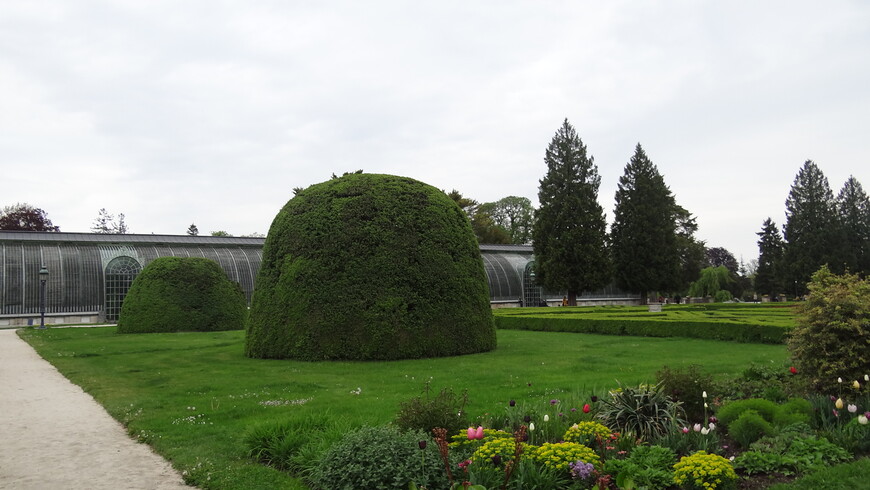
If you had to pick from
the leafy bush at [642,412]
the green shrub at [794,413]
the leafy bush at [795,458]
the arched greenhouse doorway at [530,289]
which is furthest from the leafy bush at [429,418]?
the arched greenhouse doorway at [530,289]

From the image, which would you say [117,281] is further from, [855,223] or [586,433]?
[855,223]

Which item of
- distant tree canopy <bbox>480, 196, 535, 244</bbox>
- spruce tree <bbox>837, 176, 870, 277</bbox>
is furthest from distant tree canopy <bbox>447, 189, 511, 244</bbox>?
spruce tree <bbox>837, 176, 870, 277</bbox>

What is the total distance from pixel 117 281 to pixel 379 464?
1297 inches

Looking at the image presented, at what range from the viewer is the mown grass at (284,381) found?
19.4ft

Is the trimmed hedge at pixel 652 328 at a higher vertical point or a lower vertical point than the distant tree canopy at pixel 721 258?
lower

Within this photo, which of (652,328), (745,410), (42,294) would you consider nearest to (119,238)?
(42,294)

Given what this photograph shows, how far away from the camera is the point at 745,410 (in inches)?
210

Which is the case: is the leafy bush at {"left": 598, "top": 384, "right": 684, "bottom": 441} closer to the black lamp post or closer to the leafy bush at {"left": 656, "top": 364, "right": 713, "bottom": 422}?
the leafy bush at {"left": 656, "top": 364, "right": 713, "bottom": 422}

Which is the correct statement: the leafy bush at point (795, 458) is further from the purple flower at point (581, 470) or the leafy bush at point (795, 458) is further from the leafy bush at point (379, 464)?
the leafy bush at point (379, 464)

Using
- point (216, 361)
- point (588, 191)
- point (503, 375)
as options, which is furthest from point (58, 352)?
point (588, 191)

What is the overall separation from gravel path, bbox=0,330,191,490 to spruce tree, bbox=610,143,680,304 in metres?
39.3

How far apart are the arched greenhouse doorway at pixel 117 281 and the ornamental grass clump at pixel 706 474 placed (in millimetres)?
33055

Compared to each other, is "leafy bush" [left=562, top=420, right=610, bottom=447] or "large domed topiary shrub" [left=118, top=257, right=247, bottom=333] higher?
"large domed topiary shrub" [left=118, top=257, right=247, bottom=333]

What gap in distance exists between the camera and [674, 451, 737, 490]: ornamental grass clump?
384 cm
